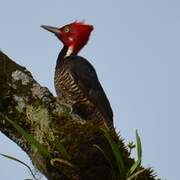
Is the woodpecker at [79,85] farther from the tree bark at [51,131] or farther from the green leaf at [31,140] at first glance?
the green leaf at [31,140]

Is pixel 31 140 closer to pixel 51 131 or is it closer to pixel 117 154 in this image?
pixel 51 131

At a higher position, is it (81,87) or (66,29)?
(66,29)

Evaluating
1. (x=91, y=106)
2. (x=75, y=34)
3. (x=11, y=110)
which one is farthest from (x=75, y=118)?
Result: (x=75, y=34)

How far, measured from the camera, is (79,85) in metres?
6.50

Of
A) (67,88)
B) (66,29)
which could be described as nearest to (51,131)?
(67,88)

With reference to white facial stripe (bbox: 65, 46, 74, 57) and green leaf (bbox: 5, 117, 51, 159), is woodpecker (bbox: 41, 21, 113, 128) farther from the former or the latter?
green leaf (bbox: 5, 117, 51, 159)

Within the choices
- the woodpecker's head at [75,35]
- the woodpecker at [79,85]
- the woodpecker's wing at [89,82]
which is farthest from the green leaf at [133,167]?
the woodpecker's head at [75,35]

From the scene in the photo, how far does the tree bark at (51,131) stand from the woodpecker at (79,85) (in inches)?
101

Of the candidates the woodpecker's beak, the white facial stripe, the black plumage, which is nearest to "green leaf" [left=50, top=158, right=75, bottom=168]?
the black plumage

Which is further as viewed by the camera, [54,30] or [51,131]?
[54,30]

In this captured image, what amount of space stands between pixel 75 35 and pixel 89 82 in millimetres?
1169

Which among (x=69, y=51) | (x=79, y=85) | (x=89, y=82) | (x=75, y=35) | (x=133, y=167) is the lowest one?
(x=133, y=167)

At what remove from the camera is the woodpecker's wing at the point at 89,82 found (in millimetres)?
6275

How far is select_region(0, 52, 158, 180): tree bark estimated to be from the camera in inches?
115
